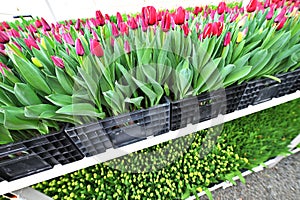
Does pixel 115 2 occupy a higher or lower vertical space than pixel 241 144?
higher

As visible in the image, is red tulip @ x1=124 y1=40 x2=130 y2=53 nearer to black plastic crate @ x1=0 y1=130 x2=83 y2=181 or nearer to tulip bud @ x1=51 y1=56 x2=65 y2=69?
tulip bud @ x1=51 y1=56 x2=65 y2=69

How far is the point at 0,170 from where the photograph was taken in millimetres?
470

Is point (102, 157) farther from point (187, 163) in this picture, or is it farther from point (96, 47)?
point (187, 163)

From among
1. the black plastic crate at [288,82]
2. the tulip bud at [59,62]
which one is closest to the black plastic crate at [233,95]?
the black plastic crate at [288,82]

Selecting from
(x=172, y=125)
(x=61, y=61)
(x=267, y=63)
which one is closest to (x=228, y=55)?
(x=267, y=63)

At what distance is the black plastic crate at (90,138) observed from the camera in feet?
1.54

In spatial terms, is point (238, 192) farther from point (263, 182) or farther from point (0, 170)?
point (0, 170)

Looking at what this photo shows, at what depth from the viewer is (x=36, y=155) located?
18.6 inches

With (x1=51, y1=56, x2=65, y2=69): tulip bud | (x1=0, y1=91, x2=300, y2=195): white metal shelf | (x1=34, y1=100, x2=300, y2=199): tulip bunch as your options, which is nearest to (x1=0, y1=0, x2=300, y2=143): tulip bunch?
(x1=51, y1=56, x2=65, y2=69): tulip bud

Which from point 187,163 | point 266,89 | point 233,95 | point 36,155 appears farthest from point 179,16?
point 187,163

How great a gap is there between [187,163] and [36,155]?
29.7 inches

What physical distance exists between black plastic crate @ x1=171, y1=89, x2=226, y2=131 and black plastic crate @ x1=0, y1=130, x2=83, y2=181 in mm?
321

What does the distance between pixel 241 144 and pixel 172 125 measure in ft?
2.42

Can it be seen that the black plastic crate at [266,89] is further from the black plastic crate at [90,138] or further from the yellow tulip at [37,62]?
the yellow tulip at [37,62]
